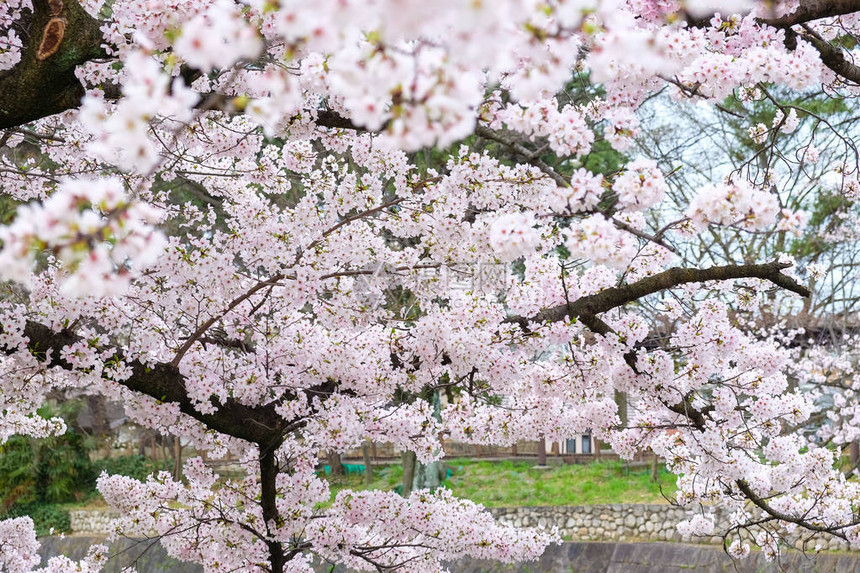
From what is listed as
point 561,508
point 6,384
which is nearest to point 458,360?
point 6,384

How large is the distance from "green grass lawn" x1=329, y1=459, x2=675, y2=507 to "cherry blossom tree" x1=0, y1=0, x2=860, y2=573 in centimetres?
608

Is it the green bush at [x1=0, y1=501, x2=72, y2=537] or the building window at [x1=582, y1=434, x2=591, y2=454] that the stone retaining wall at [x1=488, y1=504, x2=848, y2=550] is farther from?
the green bush at [x1=0, y1=501, x2=72, y2=537]

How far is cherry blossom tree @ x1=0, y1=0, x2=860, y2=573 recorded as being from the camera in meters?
1.48

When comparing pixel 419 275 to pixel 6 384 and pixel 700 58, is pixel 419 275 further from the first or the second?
pixel 6 384

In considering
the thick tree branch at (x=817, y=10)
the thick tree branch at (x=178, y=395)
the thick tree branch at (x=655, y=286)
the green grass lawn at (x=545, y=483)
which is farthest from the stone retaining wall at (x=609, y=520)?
the thick tree branch at (x=817, y=10)

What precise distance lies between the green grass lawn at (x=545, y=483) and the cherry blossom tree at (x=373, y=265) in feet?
19.9

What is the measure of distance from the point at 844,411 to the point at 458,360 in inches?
287

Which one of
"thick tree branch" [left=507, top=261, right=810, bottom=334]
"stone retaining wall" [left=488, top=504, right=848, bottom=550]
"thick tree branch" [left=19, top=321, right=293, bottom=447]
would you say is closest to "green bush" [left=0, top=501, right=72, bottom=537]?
"stone retaining wall" [left=488, top=504, right=848, bottom=550]

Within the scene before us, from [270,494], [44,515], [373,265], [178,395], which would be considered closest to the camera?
[178,395]

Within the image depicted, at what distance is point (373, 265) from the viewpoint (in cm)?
452

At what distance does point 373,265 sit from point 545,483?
397 inches

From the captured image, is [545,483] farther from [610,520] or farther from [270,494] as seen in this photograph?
[270,494]

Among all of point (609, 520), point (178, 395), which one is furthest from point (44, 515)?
point (178, 395)

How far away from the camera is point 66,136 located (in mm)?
4555
